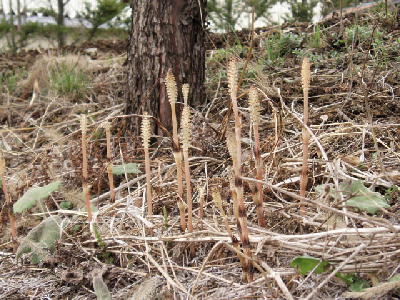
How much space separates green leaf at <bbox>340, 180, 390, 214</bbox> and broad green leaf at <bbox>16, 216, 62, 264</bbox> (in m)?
0.93

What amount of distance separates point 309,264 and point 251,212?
506mm

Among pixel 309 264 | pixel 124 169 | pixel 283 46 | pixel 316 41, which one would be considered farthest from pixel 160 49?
pixel 309 264

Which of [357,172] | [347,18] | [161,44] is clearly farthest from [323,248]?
[347,18]

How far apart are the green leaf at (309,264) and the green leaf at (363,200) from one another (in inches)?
7.5

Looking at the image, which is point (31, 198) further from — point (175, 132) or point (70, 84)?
point (70, 84)

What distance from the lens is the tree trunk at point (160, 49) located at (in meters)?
2.57

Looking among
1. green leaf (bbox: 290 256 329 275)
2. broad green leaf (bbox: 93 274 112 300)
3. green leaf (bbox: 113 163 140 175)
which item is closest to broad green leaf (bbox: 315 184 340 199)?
green leaf (bbox: 290 256 329 275)

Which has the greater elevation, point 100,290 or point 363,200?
point 363,200

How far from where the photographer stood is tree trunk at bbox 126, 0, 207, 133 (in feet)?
8.43

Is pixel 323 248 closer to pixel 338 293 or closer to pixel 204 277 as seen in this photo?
pixel 338 293

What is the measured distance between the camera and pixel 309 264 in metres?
1.19

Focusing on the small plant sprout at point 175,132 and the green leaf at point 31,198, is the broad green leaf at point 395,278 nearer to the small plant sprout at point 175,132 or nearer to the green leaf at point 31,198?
the small plant sprout at point 175,132

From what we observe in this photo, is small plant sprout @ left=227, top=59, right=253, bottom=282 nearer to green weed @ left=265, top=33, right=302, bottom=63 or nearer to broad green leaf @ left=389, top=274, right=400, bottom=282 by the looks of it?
broad green leaf @ left=389, top=274, right=400, bottom=282

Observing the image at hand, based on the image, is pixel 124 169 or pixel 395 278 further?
pixel 124 169
